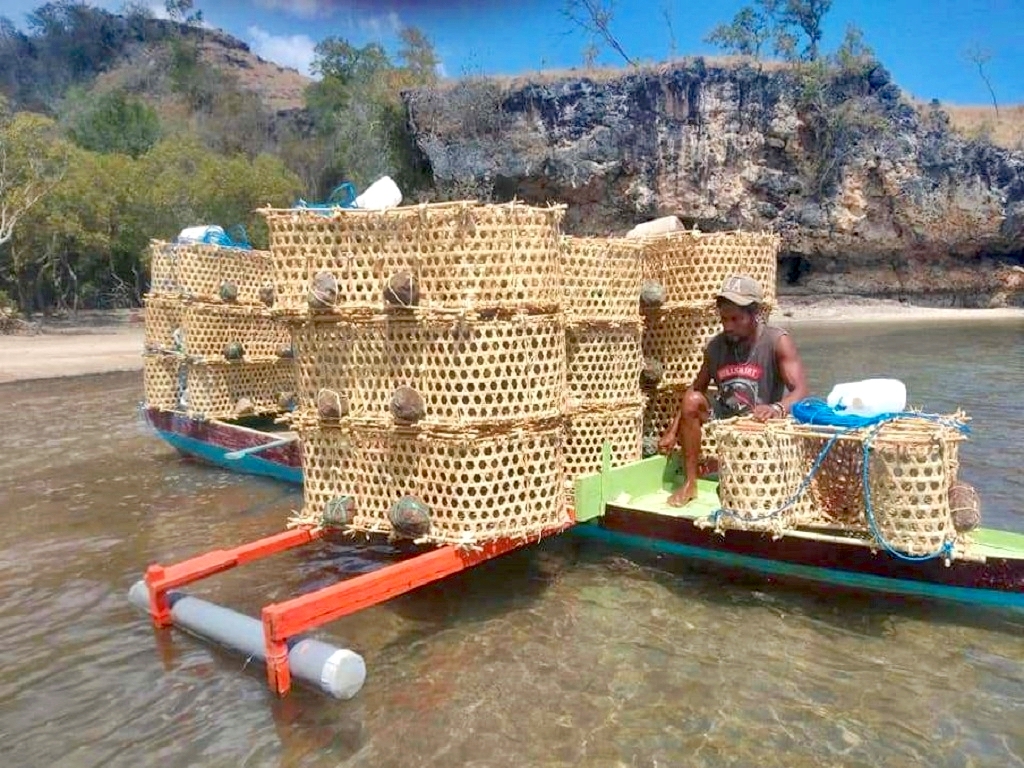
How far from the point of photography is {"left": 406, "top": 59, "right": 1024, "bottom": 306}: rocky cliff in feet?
134

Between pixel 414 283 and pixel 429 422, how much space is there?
936 millimetres

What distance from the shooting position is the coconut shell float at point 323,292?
5496mm

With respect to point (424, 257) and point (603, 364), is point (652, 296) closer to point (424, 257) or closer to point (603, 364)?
point (603, 364)

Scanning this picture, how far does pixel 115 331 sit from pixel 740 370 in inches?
1220

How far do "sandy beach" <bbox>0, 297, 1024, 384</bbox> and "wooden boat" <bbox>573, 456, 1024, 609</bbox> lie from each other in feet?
38.1

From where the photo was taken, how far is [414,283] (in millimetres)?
5359

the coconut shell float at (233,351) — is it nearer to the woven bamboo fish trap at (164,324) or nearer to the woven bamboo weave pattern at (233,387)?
the woven bamboo weave pattern at (233,387)

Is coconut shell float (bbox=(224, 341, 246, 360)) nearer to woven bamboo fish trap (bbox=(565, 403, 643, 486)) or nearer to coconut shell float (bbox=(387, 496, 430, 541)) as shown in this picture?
woven bamboo fish trap (bbox=(565, 403, 643, 486))

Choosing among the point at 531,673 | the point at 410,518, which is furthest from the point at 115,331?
the point at 531,673

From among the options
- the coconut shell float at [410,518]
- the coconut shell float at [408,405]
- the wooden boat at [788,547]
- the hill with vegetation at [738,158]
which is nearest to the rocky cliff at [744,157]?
the hill with vegetation at [738,158]

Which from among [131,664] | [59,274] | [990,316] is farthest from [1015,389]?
[59,274]

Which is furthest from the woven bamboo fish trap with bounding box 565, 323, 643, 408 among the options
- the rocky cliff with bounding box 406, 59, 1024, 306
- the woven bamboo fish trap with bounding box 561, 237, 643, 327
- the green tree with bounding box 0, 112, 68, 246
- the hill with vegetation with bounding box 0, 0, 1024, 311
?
the rocky cliff with bounding box 406, 59, 1024, 306

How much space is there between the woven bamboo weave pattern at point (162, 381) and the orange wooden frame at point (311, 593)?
6.01 metres

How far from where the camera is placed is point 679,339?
24.4ft
